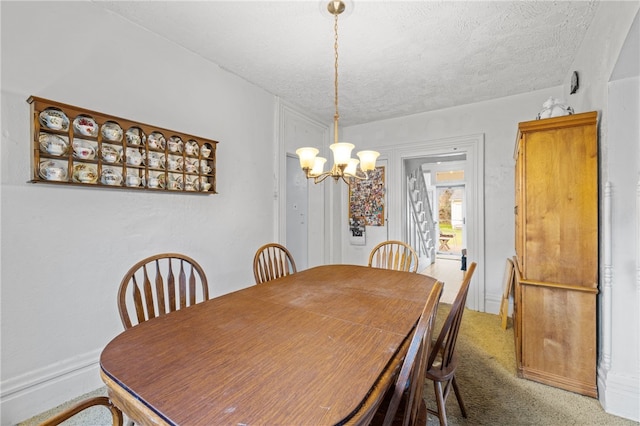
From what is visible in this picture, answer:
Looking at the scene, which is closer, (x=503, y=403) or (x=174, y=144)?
(x=503, y=403)

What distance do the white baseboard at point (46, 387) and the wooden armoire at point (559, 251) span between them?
302cm

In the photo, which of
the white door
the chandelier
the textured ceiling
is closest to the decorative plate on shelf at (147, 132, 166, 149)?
the textured ceiling

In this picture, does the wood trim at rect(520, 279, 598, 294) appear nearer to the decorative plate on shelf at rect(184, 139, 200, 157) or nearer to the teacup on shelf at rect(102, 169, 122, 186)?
the decorative plate on shelf at rect(184, 139, 200, 157)

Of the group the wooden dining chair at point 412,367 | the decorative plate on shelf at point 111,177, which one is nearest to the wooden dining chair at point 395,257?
the wooden dining chair at point 412,367

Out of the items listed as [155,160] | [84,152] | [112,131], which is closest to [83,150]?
[84,152]

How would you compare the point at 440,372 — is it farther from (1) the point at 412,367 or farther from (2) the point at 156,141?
(2) the point at 156,141

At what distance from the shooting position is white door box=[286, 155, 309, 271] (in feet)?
12.3

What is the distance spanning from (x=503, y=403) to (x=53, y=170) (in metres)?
3.12

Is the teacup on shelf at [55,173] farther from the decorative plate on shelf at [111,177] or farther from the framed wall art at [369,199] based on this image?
the framed wall art at [369,199]

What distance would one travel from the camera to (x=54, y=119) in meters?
1.66

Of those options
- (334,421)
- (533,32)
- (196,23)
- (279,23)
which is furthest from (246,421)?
(533,32)

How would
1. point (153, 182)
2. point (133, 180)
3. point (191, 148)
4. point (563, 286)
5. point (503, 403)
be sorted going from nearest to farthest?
point (503, 403) → point (563, 286) → point (133, 180) → point (153, 182) → point (191, 148)

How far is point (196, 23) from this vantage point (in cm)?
204

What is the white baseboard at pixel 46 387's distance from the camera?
153 centimetres
